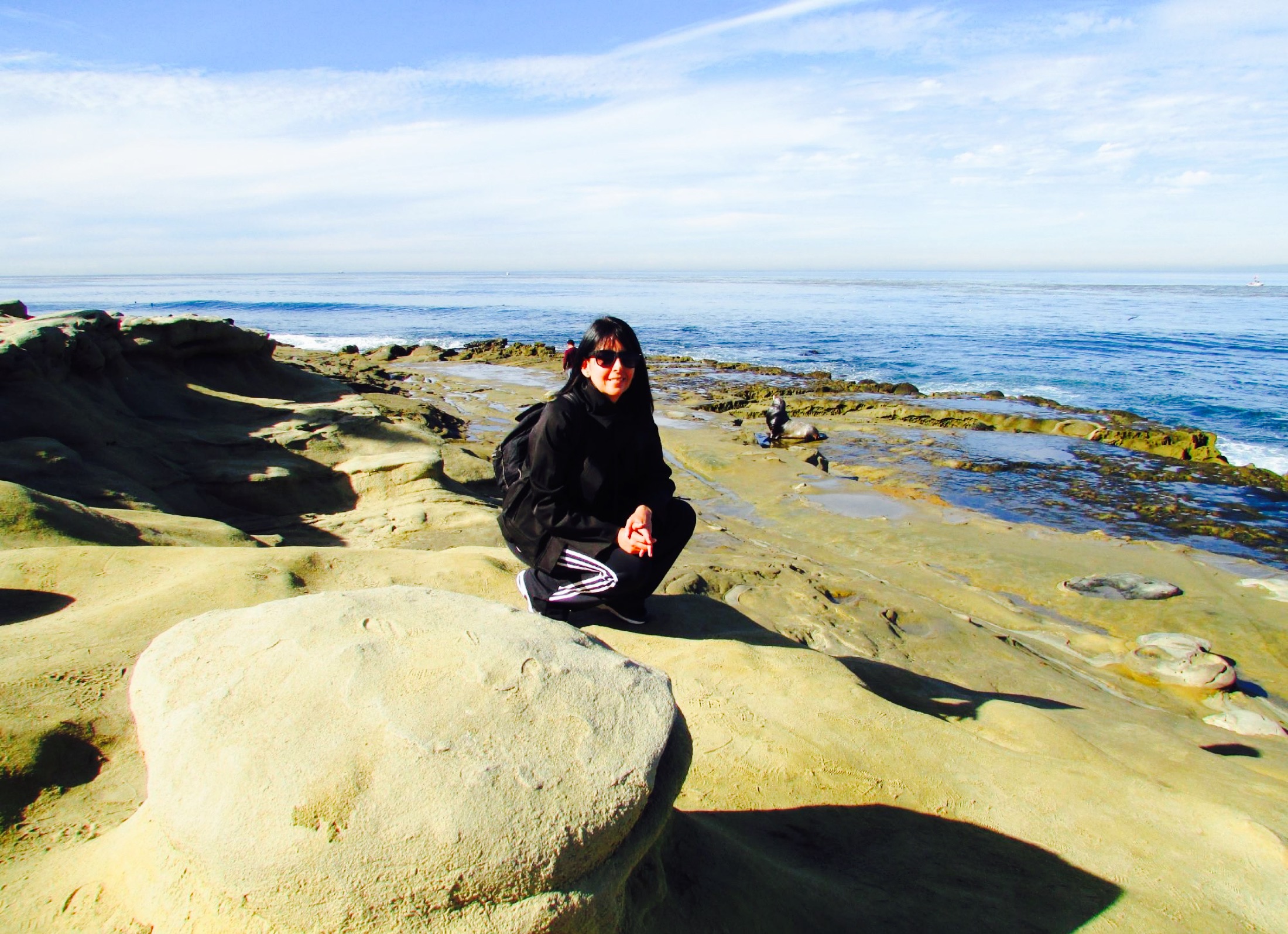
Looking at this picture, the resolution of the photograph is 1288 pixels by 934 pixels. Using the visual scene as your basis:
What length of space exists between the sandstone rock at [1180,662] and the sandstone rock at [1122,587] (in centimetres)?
93

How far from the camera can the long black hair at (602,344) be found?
2971 millimetres

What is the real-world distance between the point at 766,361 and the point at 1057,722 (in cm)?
2209

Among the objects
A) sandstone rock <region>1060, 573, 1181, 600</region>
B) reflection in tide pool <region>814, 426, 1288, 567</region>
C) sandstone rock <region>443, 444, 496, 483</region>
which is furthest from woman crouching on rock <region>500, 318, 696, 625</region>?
reflection in tide pool <region>814, 426, 1288, 567</region>

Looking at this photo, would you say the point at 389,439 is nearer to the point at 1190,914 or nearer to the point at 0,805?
the point at 0,805

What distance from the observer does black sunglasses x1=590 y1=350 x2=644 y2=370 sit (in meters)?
2.97

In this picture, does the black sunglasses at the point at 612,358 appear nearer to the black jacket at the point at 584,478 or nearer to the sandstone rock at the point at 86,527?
the black jacket at the point at 584,478

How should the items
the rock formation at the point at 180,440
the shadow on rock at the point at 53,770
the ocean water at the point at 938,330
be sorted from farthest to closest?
1. the ocean water at the point at 938,330
2. the rock formation at the point at 180,440
3. the shadow on rock at the point at 53,770

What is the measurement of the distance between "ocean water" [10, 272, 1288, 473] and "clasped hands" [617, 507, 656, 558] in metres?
13.9

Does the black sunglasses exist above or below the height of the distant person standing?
above

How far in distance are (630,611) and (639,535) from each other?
0.47 meters

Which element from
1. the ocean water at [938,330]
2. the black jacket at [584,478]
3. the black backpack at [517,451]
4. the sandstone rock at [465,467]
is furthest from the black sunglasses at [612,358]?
the ocean water at [938,330]

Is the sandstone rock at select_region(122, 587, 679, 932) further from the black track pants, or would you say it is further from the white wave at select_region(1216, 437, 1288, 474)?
the white wave at select_region(1216, 437, 1288, 474)

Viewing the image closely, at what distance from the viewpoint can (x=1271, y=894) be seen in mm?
1991

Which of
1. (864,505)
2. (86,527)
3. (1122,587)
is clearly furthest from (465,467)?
(1122,587)
